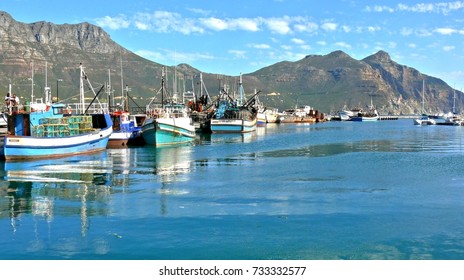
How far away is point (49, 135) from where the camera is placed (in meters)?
51.9

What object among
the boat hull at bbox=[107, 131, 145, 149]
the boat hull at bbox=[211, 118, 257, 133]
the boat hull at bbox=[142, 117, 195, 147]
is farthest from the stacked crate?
the boat hull at bbox=[211, 118, 257, 133]

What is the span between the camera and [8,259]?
1702 centimetres

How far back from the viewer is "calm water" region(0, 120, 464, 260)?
59.1 ft

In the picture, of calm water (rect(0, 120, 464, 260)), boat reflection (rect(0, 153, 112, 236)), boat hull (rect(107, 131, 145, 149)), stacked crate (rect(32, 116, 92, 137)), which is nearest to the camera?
calm water (rect(0, 120, 464, 260))

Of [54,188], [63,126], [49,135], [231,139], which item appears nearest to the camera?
[54,188]

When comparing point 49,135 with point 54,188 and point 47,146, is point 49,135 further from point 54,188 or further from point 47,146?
point 54,188

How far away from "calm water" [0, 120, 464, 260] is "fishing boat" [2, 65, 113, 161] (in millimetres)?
3512

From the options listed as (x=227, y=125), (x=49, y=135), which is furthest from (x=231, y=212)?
(x=227, y=125)

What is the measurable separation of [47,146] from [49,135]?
4.23 m

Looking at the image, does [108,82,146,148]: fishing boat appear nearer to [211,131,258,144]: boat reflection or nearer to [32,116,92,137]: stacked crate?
[32,116,92,137]: stacked crate

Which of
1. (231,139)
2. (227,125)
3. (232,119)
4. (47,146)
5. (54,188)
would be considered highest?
(232,119)

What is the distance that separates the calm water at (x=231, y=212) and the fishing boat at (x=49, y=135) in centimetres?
351

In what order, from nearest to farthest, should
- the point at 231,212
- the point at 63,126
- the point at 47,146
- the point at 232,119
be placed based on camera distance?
the point at 231,212
the point at 47,146
the point at 63,126
the point at 232,119

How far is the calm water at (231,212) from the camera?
59.1 feet
